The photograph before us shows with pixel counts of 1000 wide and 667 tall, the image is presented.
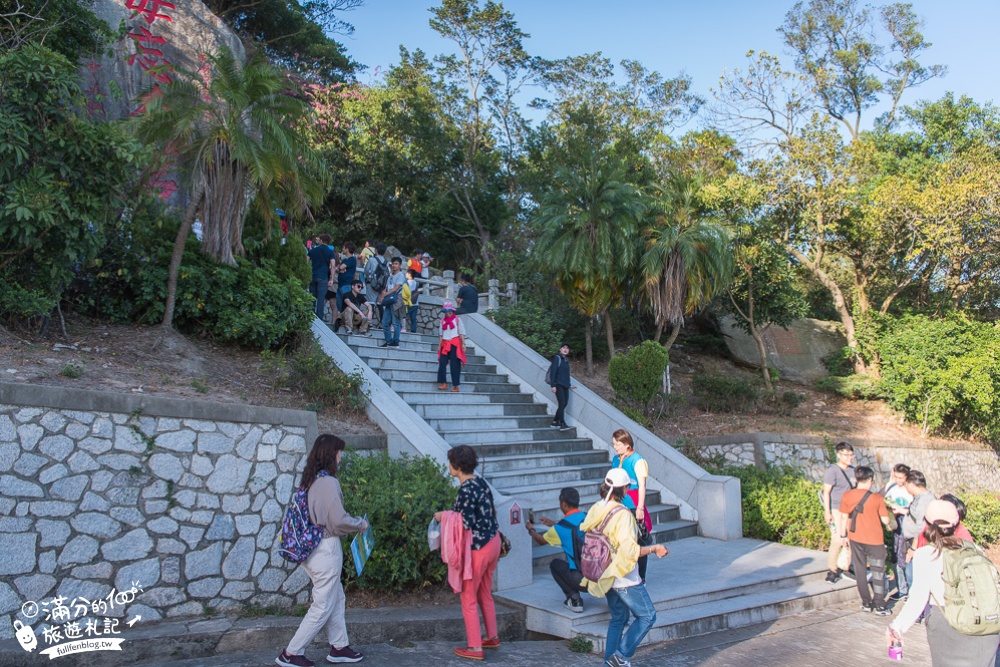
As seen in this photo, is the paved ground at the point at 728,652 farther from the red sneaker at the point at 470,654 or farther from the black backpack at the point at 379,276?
the black backpack at the point at 379,276

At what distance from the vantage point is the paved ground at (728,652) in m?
5.70

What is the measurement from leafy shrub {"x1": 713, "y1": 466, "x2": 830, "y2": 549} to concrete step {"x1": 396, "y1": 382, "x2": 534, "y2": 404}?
3961 mm

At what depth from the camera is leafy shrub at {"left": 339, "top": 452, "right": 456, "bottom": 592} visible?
6637 mm

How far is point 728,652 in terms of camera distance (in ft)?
20.6

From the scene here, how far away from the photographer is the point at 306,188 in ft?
33.7

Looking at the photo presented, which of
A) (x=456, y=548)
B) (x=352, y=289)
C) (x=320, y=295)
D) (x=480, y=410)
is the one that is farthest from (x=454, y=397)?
(x=456, y=548)

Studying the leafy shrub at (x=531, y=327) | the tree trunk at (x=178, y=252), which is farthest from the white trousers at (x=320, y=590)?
the leafy shrub at (x=531, y=327)

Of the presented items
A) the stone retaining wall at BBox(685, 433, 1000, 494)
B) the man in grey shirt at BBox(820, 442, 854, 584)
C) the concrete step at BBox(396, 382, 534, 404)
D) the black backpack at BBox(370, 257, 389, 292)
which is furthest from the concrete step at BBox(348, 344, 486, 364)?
the man in grey shirt at BBox(820, 442, 854, 584)

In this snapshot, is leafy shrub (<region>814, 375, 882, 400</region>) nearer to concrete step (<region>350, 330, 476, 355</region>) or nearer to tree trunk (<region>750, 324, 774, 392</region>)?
tree trunk (<region>750, 324, 774, 392</region>)

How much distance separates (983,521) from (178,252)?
13792 mm

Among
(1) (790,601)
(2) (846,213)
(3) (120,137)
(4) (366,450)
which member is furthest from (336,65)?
(1) (790,601)

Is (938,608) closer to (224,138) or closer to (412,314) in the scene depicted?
(224,138)

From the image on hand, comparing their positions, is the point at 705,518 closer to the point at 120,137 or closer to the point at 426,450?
the point at 426,450

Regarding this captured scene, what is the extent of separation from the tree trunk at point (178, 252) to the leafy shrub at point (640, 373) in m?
7.44
